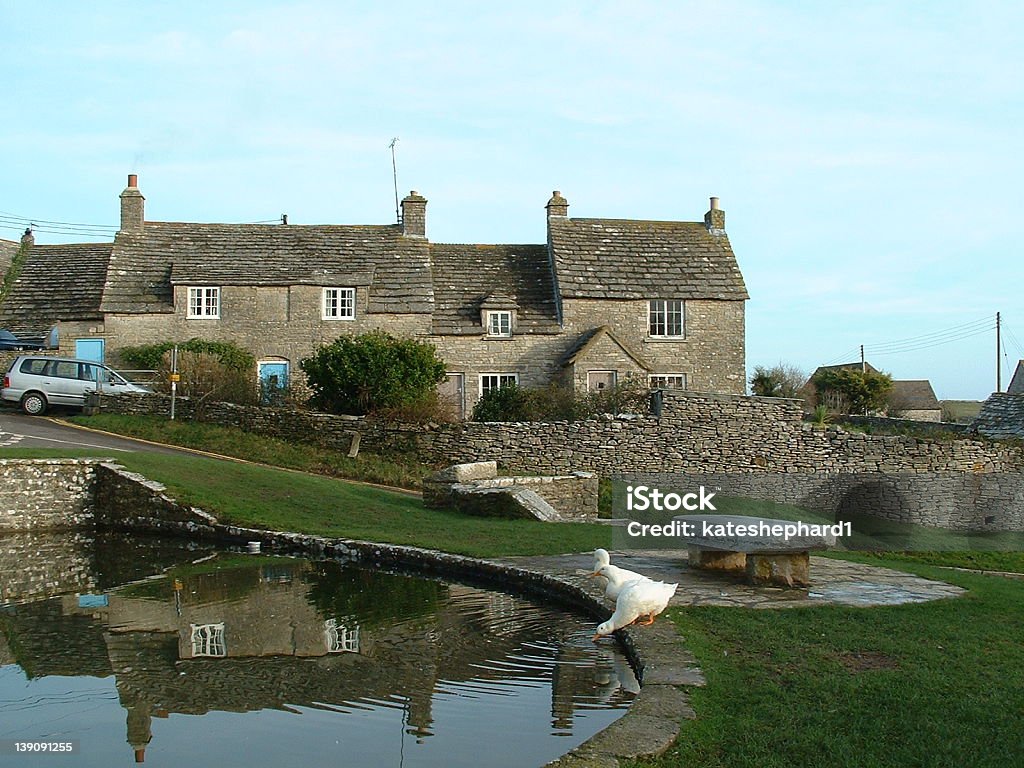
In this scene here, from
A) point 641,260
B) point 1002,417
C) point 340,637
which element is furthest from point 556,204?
point 340,637

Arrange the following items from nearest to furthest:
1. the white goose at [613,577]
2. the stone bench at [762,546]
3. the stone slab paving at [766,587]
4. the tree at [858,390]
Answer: the white goose at [613,577]
the stone slab paving at [766,587]
the stone bench at [762,546]
the tree at [858,390]

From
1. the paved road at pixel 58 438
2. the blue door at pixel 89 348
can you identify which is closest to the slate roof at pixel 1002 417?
the paved road at pixel 58 438

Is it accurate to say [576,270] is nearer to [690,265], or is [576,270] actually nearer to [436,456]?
[690,265]

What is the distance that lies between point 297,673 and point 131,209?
31728 millimetres

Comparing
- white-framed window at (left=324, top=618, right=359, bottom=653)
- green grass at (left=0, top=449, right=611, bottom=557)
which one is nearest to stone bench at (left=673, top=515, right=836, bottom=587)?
green grass at (left=0, top=449, right=611, bottom=557)

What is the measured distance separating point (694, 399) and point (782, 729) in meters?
21.1

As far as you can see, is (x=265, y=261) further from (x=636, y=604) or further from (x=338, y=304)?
(x=636, y=604)

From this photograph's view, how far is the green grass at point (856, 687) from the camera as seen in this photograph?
5395mm

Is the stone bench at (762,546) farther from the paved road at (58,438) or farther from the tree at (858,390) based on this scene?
the tree at (858,390)

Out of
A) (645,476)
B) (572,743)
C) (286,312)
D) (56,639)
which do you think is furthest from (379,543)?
(286,312)

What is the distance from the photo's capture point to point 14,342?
33.7 m

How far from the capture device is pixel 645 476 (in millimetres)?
25281

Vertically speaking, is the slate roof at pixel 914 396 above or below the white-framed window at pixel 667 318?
below

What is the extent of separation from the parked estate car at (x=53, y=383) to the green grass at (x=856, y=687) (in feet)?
78.1
